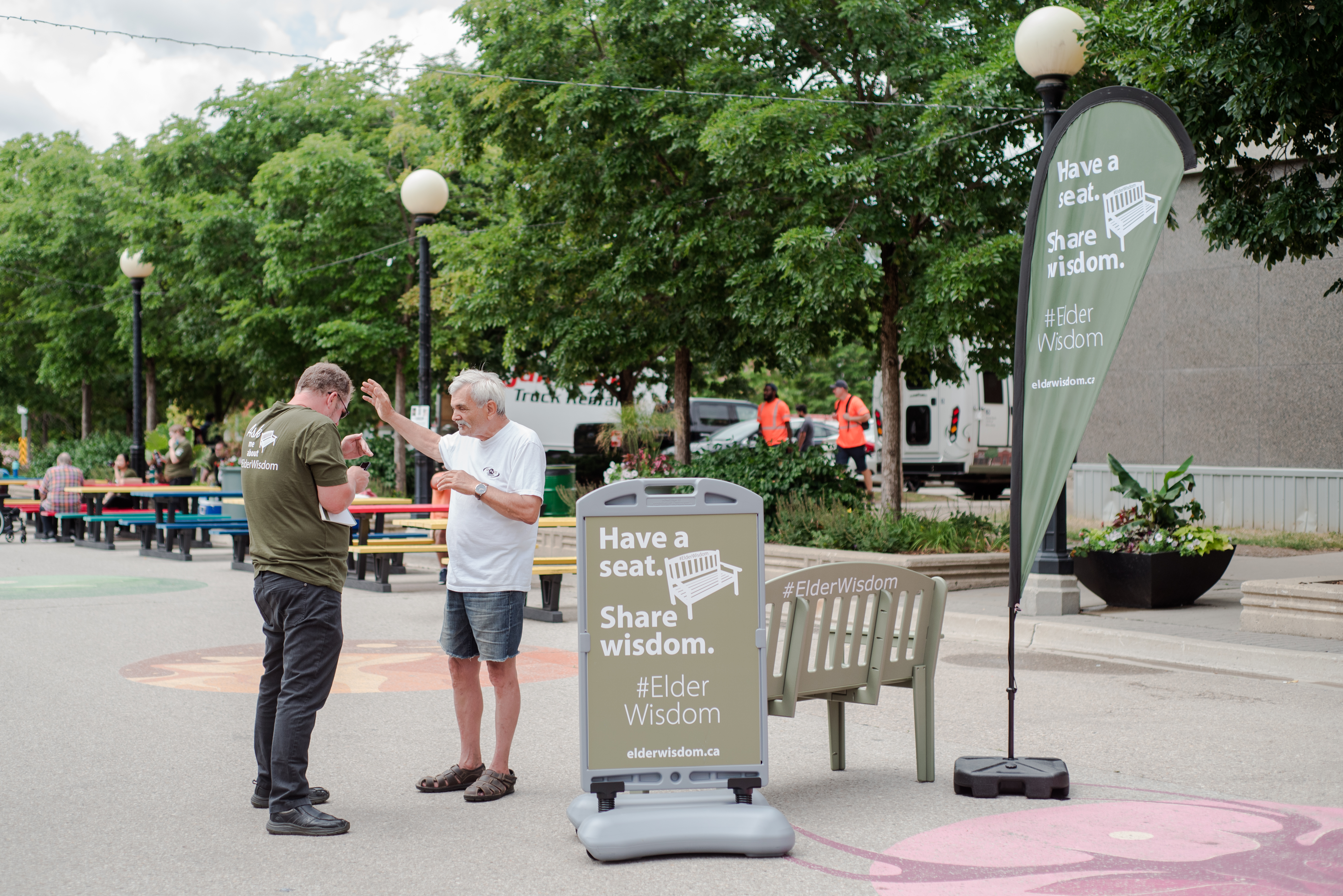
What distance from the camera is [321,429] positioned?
17.3 feet

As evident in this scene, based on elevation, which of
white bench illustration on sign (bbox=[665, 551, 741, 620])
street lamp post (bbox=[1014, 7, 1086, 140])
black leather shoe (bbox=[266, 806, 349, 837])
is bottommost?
black leather shoe (bbox=[266, 806, 349, 837])

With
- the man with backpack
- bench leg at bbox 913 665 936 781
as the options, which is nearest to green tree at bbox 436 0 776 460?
the man with backpack

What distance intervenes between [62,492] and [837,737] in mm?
18205

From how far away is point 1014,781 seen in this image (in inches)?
223

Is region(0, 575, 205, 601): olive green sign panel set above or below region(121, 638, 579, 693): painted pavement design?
above

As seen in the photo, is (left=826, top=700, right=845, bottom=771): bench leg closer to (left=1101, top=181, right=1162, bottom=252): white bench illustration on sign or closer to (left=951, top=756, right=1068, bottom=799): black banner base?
(left=951, top=756, right=1068, bottom=799): black banner base

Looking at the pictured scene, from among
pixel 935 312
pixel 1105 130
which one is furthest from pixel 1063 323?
pixel 935 312

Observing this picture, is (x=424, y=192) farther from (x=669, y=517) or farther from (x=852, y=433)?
(x=669, y=517)

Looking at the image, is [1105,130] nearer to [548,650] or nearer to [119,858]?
[119,858]

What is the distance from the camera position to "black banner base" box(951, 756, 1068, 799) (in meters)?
5.62

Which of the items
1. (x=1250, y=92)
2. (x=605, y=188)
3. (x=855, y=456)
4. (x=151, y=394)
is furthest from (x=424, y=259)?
(x=151, y=394)

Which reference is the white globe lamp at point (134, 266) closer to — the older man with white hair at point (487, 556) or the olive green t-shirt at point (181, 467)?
the olive green t-shirt at point (181, 467)

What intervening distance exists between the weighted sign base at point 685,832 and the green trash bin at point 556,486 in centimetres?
1449

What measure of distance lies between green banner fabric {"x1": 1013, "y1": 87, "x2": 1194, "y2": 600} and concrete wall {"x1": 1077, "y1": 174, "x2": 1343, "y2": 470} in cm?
1243
